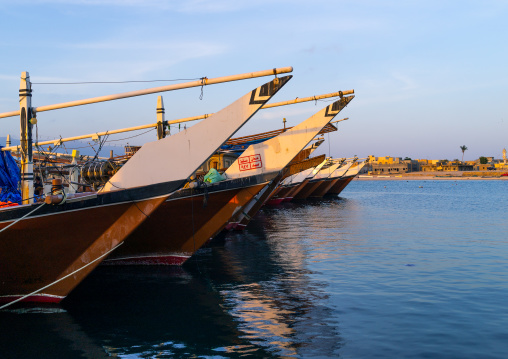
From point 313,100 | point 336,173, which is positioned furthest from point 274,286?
point 336,173

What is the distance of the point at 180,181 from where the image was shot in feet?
41.1

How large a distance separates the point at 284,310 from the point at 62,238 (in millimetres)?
5545

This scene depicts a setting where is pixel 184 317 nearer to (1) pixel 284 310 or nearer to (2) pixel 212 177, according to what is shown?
(1) pixel 284 310

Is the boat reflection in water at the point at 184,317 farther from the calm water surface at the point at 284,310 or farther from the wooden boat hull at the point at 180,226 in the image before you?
the wooden boat hull at the point at 180,226

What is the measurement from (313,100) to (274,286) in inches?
403

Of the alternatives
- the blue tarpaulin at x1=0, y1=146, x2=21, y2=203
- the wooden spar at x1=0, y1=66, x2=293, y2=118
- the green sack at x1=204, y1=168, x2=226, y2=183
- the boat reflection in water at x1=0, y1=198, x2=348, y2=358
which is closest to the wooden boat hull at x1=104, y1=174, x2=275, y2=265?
the green sack at x1=204, y1=168, x2=226, y2=183

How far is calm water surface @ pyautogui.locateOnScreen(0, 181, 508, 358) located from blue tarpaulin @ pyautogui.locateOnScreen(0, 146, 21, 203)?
3776mm

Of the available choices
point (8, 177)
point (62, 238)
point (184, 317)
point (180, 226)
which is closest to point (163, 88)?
point (62, 238)

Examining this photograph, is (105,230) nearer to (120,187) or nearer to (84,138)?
(120,187)

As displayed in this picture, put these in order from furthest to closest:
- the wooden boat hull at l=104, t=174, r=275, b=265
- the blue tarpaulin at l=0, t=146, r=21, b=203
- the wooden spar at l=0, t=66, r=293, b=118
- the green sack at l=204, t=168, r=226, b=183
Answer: the green sack at l=204, t=168, r=226, b=183
the wooden boat hull at l=104, t=174, r=275, b=265
the blue tarpaulin at l=0, t=146, r=21, b=203
the wooden spar at l=0, t=66, r=293, b=118

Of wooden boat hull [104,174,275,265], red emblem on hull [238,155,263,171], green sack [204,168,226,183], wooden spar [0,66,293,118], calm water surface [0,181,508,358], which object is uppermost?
wooden spar [0,66,293,118]

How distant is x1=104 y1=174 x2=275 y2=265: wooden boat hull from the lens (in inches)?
663

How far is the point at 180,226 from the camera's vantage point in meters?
17.3

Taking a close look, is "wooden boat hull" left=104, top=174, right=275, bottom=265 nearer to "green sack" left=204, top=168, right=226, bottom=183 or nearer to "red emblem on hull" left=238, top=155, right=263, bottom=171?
"green sack" left=204, top=168, right=226, bottom=183
